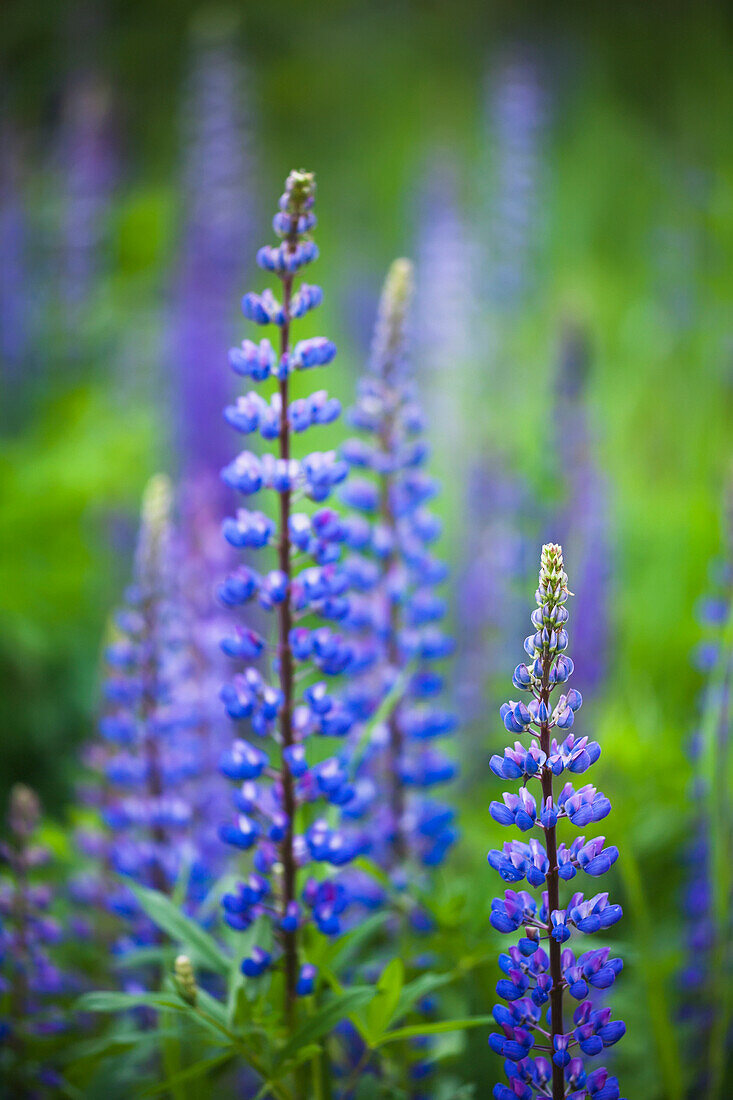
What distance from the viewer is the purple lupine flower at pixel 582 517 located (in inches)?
67.7

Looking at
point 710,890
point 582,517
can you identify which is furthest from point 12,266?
point 710,890

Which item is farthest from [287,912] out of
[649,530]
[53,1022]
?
[649,530]

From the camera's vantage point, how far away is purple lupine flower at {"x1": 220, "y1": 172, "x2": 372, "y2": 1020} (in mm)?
826

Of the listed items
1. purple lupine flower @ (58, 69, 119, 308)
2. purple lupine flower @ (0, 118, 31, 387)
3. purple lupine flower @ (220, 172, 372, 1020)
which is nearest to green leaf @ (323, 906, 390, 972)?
purple lupine flower @ (220, 172, 372, 1020)

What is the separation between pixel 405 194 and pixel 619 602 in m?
2.08

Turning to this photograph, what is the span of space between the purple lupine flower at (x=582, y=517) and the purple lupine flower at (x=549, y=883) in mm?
1042

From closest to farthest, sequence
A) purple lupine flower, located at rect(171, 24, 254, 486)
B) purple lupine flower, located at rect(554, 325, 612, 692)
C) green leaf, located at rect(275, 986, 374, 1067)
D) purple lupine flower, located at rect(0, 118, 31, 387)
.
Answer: green leaf, located at rect(275, 986, 374, 1067)
purple lupine flower, located at rect(554, 325, 612, 692)
purple lupine flower, located at rect(171, 24, 254, 486)
purple lupine flower, located at rect(0, 118, 31, 387)

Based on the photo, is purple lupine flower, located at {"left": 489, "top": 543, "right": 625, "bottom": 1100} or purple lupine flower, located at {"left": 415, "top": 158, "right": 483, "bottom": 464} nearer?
purple lupine flower, located at {"left": 489, "top": 543, "right": 625, "bottom": 1100}

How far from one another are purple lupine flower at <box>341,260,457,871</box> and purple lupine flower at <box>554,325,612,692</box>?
0.65 m

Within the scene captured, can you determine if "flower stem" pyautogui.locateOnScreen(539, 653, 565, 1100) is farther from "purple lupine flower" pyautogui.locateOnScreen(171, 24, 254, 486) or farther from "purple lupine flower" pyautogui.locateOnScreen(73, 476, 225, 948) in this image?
"purple lupine flower" pyautogui.locateOnScreen(171, 24, 254, 486)

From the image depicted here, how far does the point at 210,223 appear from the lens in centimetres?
250

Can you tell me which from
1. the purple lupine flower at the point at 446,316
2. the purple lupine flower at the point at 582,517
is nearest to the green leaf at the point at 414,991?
the purple lupine flower at the point at 582,517

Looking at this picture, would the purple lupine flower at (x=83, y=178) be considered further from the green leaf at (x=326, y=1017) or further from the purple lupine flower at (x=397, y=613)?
the green leaf at (x=326, y=1017)

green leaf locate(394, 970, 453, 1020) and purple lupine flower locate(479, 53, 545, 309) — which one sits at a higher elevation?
purple lupine flower locate(479, 53, 545, 309)
